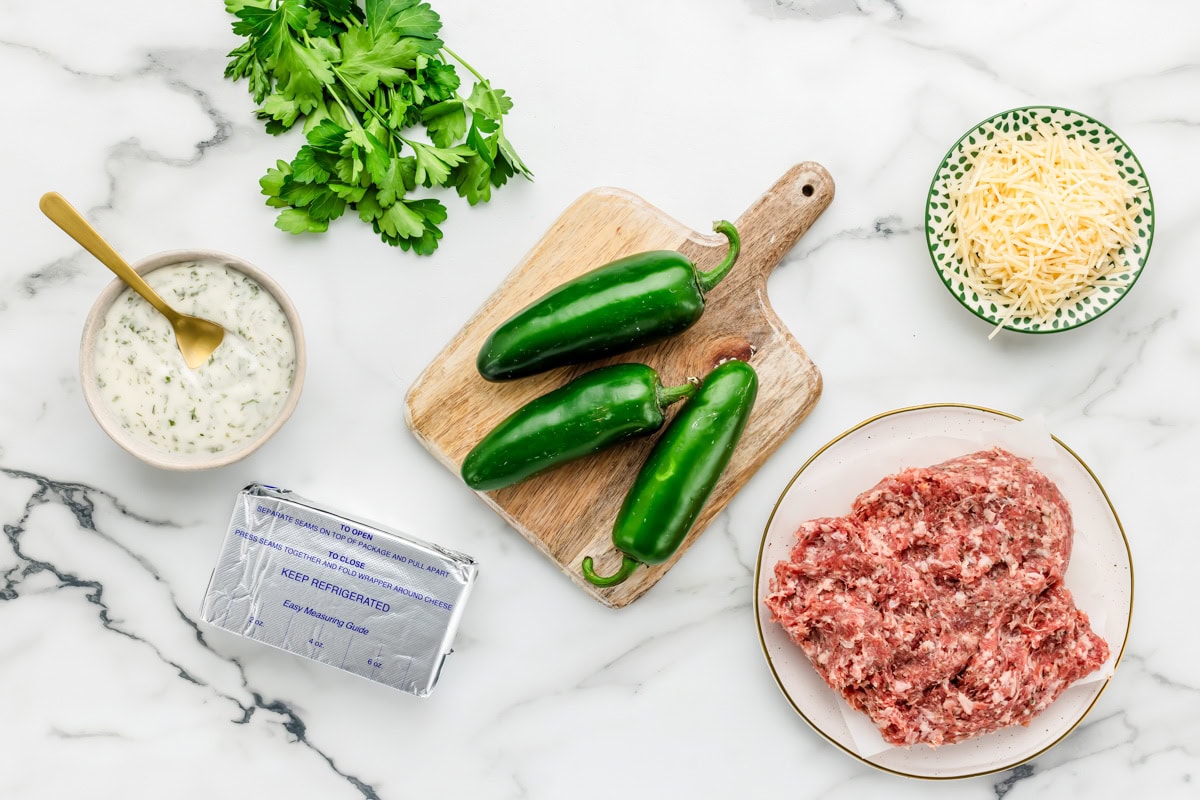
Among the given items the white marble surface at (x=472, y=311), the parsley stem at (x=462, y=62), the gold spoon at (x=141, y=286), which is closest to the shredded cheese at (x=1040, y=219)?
the white marble surface at (x=472, y=311)

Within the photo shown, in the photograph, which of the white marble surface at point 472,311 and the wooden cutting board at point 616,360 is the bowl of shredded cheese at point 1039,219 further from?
the wooden cutting board at point 616,360

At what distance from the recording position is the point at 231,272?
2254mm

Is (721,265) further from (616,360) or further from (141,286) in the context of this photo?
(141,286)

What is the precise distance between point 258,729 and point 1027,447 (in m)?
2.25

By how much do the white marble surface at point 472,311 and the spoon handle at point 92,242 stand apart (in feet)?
1.23

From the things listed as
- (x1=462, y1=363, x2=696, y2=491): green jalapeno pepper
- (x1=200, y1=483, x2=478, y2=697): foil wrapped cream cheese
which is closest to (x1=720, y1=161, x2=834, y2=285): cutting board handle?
(x1=462, y1=363, x2=696, y2=491): green jalapeno pepper

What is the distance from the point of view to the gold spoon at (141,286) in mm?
2035

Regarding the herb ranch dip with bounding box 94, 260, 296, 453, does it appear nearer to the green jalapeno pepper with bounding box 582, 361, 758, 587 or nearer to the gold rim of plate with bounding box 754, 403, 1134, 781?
the green jalapeno pepper with bounding box 582, 361, 758, 587

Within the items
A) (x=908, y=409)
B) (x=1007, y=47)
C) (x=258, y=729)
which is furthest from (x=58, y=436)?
(x=1007, y=47)

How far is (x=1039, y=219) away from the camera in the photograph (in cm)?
229

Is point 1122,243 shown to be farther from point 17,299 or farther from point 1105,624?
point 17,299

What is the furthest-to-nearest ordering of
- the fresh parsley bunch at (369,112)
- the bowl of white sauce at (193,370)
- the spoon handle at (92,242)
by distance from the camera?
the fresh parsley bunch at (369,112) < the bowl of white sauce at (193,370) < the spoon handle at (92,242)

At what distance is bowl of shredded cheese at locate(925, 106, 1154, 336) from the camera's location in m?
2.30

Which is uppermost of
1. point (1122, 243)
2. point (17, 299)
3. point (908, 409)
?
point (17, 299)
